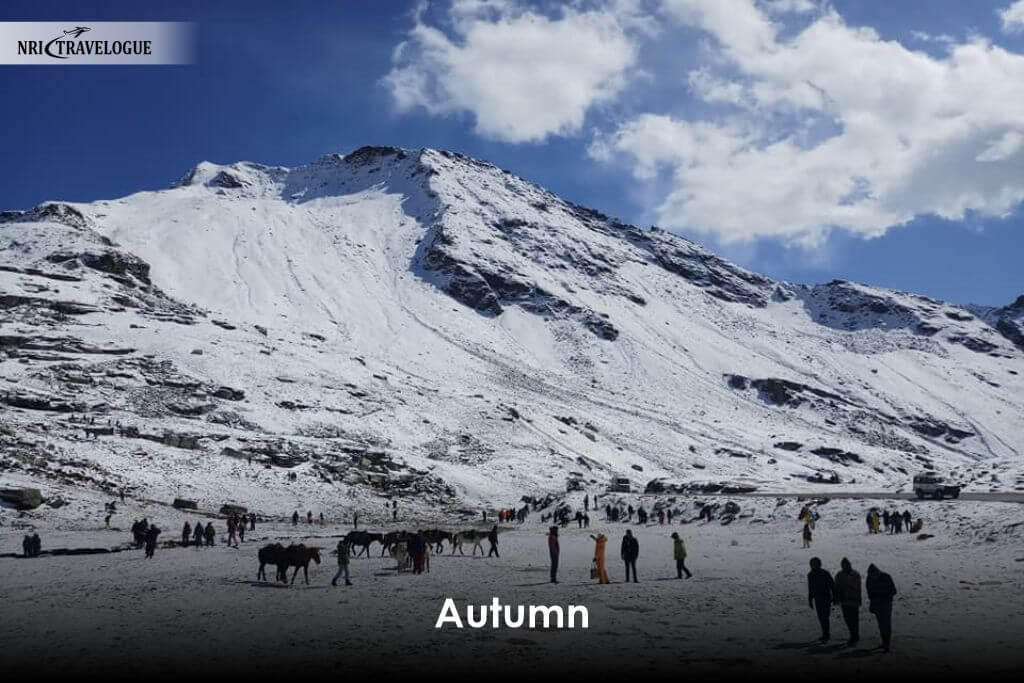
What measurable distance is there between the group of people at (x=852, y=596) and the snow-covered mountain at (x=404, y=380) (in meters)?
44.4

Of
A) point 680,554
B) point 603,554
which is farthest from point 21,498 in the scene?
point 680,554

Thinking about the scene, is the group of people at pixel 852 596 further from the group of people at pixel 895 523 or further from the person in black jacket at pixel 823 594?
the group of people at pixel 895 523

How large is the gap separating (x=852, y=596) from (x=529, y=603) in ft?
24.4

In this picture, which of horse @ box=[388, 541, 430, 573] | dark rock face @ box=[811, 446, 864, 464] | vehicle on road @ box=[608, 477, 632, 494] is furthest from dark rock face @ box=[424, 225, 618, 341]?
horse @ box=[388, 541, 430, 573]

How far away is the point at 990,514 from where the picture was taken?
30.2m

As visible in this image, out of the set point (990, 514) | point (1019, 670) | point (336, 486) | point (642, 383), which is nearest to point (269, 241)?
point (642, 383)

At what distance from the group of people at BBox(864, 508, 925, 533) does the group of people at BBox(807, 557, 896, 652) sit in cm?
2119

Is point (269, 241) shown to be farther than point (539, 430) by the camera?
Yes

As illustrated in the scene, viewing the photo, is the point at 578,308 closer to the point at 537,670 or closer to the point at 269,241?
the point at 269,241

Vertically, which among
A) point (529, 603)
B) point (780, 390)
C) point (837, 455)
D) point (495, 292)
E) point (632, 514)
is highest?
point (495, 292)

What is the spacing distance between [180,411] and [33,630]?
60.5 meters

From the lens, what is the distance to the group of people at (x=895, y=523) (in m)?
33.0

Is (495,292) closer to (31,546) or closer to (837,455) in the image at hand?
(837,455)

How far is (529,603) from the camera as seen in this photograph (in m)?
18.4
